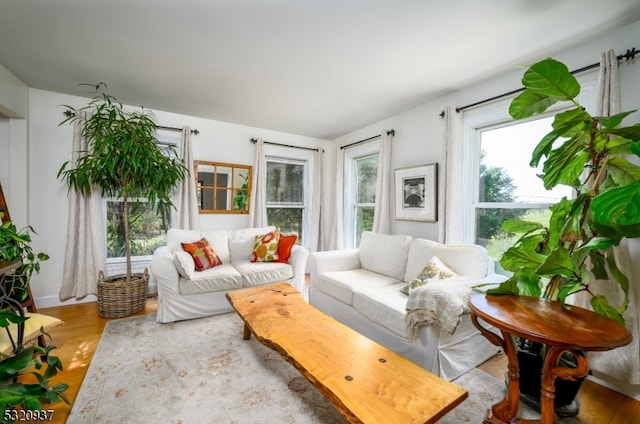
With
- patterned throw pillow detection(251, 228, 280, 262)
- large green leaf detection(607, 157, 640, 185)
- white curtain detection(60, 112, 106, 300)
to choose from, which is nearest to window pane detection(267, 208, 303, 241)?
patterned throw pillow detection(251, 228, 280, 262)

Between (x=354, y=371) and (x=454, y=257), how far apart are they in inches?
58.5

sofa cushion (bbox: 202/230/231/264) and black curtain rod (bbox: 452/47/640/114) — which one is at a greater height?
black curtain rod (bbox: 452/47/640/114)

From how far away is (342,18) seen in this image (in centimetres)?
176

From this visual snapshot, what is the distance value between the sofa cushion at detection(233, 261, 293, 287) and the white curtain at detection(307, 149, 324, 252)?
1255 mm

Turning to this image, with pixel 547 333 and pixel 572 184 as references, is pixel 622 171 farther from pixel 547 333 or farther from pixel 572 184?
pixel 547 333

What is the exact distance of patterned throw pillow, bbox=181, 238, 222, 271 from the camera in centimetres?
301

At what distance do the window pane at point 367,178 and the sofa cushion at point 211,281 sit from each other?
7.31ft

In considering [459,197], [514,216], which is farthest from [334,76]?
[514,216]

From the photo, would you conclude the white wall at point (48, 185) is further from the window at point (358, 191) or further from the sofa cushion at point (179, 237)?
the window at point (358, 191)

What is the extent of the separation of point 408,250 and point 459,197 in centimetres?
74

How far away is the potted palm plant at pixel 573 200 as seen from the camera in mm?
1311

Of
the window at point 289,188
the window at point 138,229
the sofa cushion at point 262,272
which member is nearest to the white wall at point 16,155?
the window at point 138,229

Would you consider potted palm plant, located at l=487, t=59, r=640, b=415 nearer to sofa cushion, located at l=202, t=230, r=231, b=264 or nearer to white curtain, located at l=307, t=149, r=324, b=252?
sofa cushion, located at l=202, t=230, r=231, b=264

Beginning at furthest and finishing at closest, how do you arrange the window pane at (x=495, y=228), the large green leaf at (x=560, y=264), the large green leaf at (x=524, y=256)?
the window pane at (x=495, y=228) < the large green leaf at (x=524, y=256) < the large green leaf at (x=560, y=264)
